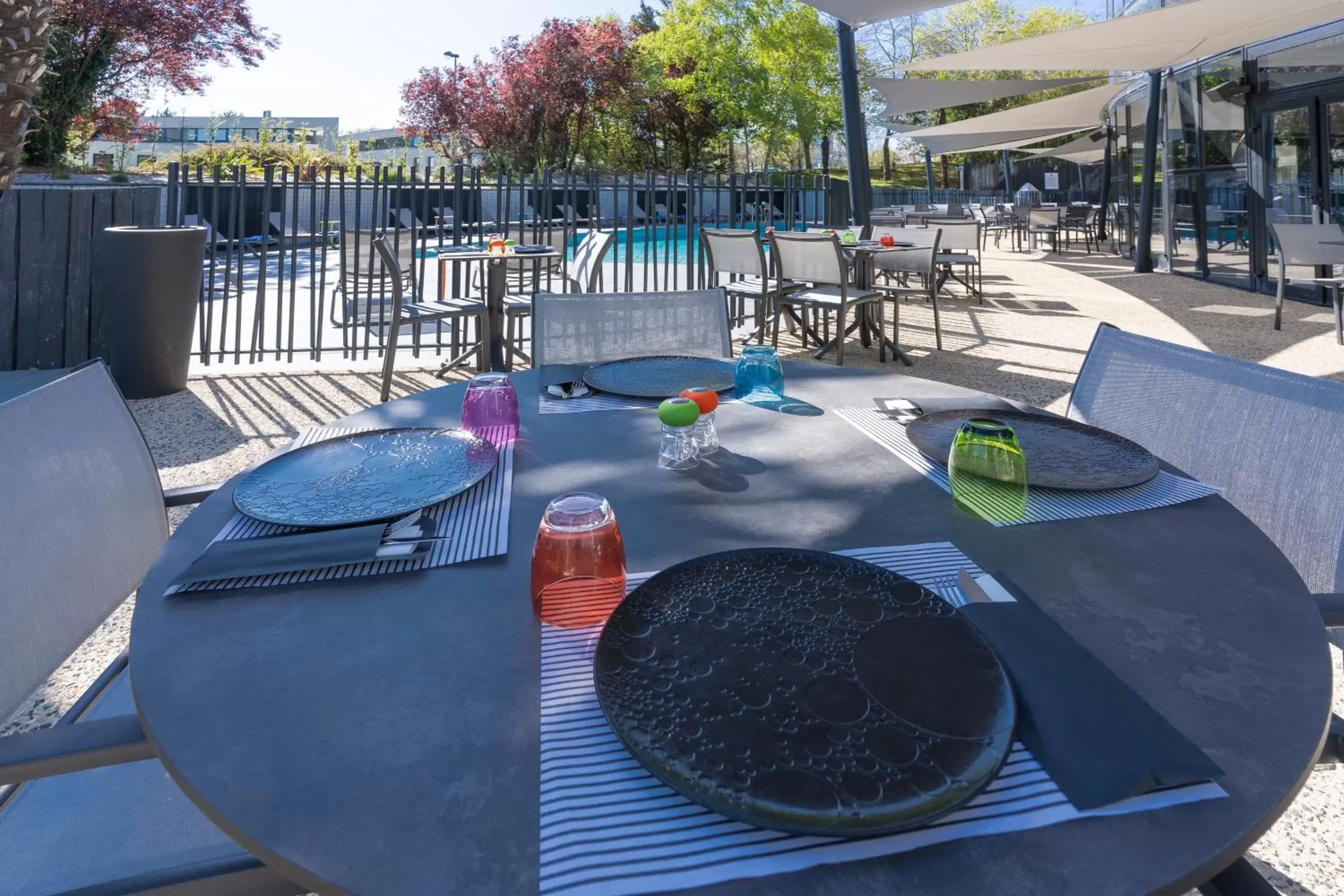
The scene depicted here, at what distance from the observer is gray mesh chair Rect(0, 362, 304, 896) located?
748mm

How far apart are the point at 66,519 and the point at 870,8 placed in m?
7.85

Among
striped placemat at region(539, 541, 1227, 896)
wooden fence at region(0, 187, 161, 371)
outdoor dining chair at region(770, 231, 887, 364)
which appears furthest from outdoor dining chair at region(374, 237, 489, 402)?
striped placemat at region(539, 541, 1227, 896)

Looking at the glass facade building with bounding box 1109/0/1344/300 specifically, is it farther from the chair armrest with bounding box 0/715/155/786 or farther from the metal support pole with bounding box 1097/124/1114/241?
the chair armrest with bounding box 0/715/155/786

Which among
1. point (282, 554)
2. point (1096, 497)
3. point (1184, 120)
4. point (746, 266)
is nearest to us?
point (282, 554)

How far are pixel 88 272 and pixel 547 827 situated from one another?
18.2 feet

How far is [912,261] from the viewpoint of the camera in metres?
6.59

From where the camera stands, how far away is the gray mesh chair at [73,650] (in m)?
0.75

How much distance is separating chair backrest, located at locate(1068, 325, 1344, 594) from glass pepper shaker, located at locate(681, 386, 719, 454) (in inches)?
36.3

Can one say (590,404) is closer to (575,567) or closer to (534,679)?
(575,567)

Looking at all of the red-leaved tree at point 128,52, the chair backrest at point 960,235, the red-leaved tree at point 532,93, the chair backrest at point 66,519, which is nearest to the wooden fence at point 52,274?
the chair backrest at point 66,519

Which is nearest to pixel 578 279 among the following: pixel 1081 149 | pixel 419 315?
pixel 419 315

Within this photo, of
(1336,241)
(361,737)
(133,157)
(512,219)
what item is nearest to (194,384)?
(361,737)

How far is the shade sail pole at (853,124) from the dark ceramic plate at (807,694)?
7.30m

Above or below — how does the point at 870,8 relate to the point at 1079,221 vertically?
below
